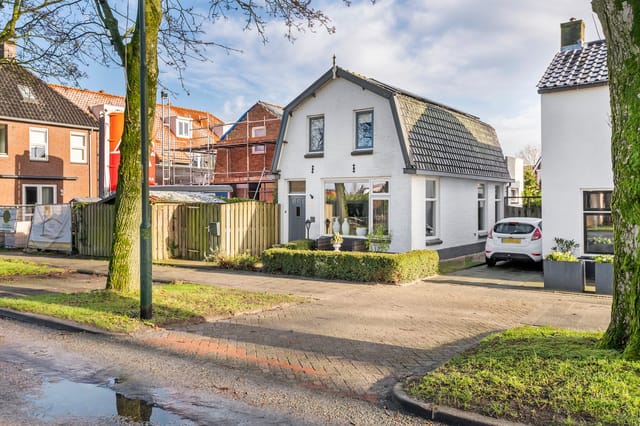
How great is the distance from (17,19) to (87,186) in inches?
768

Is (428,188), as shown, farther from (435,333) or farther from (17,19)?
(17,19)

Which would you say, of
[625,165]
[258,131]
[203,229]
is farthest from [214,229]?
[258,131]

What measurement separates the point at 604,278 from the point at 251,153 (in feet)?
86.8

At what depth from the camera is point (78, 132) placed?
31.9 metres

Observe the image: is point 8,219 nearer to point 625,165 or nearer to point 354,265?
point 354,265

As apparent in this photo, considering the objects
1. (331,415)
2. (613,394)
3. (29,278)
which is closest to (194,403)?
(331,415)

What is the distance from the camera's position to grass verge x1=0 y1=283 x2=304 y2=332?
834 centimetres

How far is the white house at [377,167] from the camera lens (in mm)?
16672

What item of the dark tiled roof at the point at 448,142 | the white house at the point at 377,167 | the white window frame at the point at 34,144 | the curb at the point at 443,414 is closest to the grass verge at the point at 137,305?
the curb at the point at 443,414

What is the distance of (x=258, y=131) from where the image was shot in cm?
3584

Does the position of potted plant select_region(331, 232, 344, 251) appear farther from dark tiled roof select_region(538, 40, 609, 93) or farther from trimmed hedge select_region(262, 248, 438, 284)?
dark tiled roof select_region(538, 40, 609, 93)

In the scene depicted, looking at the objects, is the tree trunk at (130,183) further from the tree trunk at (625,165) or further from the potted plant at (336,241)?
the tree trunk at (625,165)

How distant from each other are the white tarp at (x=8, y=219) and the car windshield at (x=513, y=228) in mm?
20072

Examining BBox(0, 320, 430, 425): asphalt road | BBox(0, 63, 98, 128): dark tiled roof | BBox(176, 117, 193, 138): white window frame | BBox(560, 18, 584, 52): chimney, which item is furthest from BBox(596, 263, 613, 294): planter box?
BBox(176, 117, 193, 138): white window frame
